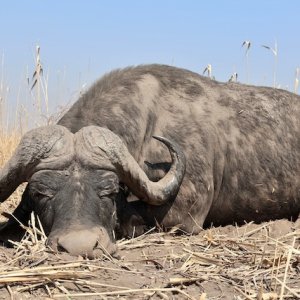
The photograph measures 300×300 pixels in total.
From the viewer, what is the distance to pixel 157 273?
4.19 meters

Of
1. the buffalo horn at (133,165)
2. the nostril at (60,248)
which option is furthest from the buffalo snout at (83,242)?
the buffalo horn at (133,165)

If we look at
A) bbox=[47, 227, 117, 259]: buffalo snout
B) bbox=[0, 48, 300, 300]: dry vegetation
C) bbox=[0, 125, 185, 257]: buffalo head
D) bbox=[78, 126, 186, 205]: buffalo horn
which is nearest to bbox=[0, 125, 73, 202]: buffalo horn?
bbox=[0, 125, 185, 257]: buffalo head

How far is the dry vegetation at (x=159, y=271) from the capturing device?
3.72 metres

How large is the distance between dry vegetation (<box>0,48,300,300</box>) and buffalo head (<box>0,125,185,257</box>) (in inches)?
8.6

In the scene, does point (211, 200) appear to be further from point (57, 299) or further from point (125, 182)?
point (57, 299)

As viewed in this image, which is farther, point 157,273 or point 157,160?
point 157,160

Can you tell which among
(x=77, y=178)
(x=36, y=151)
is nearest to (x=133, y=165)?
(x=77, y=178)

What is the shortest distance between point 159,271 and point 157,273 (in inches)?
2.5

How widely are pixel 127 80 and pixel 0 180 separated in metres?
1.61

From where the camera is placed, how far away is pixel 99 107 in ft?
19.7

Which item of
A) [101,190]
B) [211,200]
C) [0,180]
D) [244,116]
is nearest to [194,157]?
[211,200]

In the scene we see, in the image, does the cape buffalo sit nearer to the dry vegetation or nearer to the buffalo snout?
the buffalo snout

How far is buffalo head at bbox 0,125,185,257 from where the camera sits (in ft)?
15.8

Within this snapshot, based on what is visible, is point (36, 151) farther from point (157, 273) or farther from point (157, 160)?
point (157, 273)
